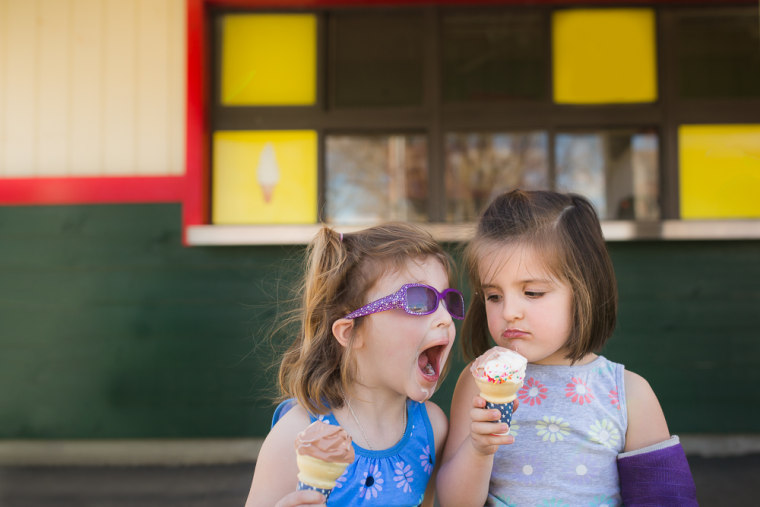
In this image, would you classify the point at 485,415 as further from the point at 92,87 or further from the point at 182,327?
the point at 92,87

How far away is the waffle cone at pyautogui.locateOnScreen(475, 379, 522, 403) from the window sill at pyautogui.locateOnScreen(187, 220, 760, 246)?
251cm

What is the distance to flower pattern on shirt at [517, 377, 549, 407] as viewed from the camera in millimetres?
1739

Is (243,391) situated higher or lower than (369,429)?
lower

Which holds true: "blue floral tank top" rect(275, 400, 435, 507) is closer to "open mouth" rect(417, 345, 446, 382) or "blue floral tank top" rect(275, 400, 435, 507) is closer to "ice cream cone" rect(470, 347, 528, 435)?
"open mouth" rect(417, 345, 446, 382)

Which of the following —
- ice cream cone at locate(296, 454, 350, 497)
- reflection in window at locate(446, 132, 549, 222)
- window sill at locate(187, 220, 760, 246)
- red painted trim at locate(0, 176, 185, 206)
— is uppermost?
reflection in window at locate(446, 132, 549, 222)

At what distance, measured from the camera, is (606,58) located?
4.26 meters

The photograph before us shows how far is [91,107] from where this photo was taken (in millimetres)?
4195

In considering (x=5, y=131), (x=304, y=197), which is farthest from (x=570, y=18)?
(x=5, y=131)

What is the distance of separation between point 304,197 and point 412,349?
2812 mm

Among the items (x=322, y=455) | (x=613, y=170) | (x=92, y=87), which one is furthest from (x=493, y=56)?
(x=322, y=455)

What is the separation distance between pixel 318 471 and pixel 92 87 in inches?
150

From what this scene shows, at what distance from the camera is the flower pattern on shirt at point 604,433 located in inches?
64.9

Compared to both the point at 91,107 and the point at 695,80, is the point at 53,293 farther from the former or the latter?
the point at 695,80

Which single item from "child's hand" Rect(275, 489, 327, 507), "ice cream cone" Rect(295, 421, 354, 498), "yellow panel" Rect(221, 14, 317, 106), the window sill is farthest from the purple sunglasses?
"yellow panel" Rect(221, 14, 317, 106)
